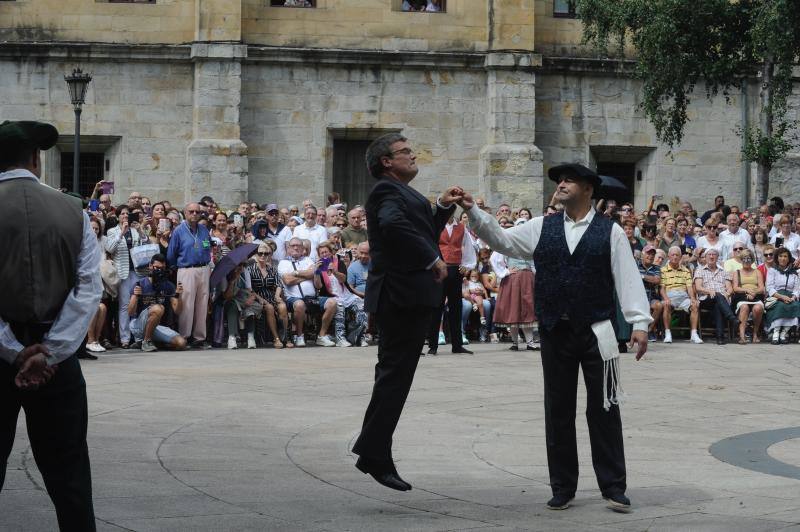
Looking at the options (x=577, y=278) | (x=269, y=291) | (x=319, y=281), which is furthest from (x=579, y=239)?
(x=319, y=281)

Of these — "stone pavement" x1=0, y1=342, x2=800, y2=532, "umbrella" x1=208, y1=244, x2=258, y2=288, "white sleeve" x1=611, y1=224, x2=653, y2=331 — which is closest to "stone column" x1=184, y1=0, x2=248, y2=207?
"umbrella" x1=208, y1=244, x2=258, y2=288

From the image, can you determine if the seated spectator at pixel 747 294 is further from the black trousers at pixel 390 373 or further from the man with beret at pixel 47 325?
the man with beret at pixel 47 325

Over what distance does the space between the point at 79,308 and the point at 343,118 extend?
22.1 meters

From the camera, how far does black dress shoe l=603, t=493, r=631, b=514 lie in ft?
→ 25.0

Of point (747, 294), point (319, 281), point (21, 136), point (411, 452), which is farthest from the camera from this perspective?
point (747, 294)

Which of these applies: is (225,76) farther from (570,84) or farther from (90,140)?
(570,84)

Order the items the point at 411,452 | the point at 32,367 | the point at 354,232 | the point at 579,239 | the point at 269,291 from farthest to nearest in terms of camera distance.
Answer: the point at 354,232 < the point at 269,291 < the point at 411,452 < the point at 579,239 < the point at 32,367

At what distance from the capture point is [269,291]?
1862 cm

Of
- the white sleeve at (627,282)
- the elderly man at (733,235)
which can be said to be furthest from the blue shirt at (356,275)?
the white sleeve at (627,282)

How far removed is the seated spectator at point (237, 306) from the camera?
59.9 feet

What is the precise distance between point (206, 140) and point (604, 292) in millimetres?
19891

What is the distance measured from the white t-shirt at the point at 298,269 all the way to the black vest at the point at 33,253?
41.9 ft

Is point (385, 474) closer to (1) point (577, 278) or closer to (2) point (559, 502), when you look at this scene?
(2) point (559, 502)

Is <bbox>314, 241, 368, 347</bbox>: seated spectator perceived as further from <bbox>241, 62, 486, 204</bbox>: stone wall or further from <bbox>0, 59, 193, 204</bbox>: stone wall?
<bbox>0, 59, 193, 204</bbox>: stone wall
